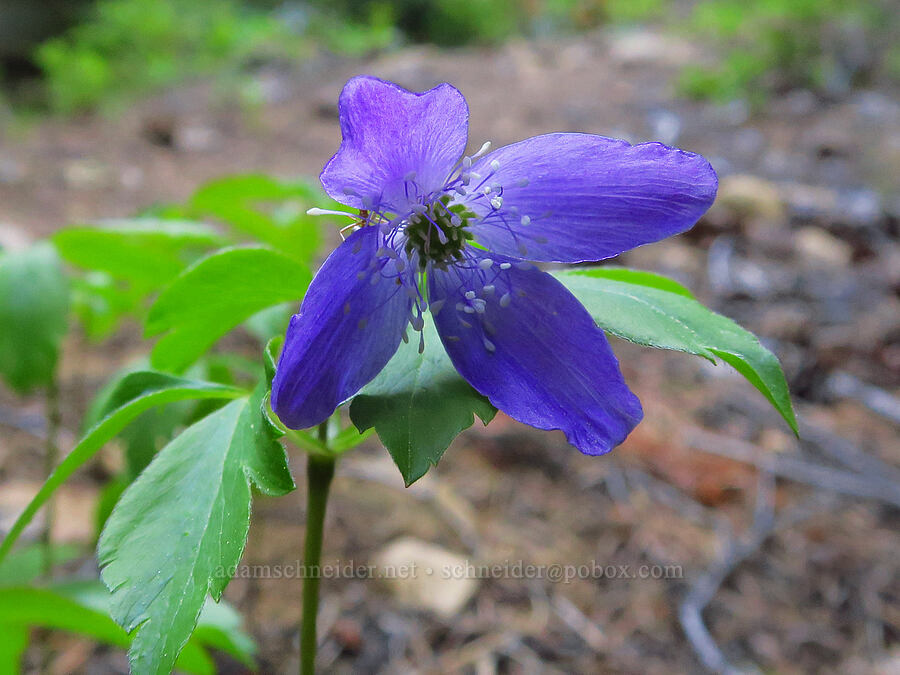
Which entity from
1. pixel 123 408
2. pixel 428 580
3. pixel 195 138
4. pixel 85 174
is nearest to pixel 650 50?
pixel 195 138

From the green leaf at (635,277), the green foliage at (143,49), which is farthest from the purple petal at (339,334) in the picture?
the green foliage at (143,49)

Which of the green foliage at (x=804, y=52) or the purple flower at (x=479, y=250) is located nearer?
the purple flower at (x=479, y=250)

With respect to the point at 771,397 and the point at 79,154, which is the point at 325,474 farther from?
the point at 79,154

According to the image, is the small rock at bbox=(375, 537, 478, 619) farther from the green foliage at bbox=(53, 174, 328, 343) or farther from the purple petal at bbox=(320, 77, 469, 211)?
the purple petal at bbox=(320, 77, 469, 211)

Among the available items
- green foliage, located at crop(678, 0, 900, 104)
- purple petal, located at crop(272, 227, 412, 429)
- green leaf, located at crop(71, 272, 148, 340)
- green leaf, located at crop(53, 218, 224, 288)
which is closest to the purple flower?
purple petal, located at crop(272, 227, 412, 429)

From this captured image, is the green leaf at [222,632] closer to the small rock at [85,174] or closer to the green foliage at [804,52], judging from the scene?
the small rock at [85,174]

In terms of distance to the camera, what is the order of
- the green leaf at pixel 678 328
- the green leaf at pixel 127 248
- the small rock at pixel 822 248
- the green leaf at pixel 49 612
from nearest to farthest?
1. the green leaf at pixel 678 328
2. the green leaf at pixel 49 612
3. the green leaf at pixel 127 248
4. the small rock at pixel 822 248
